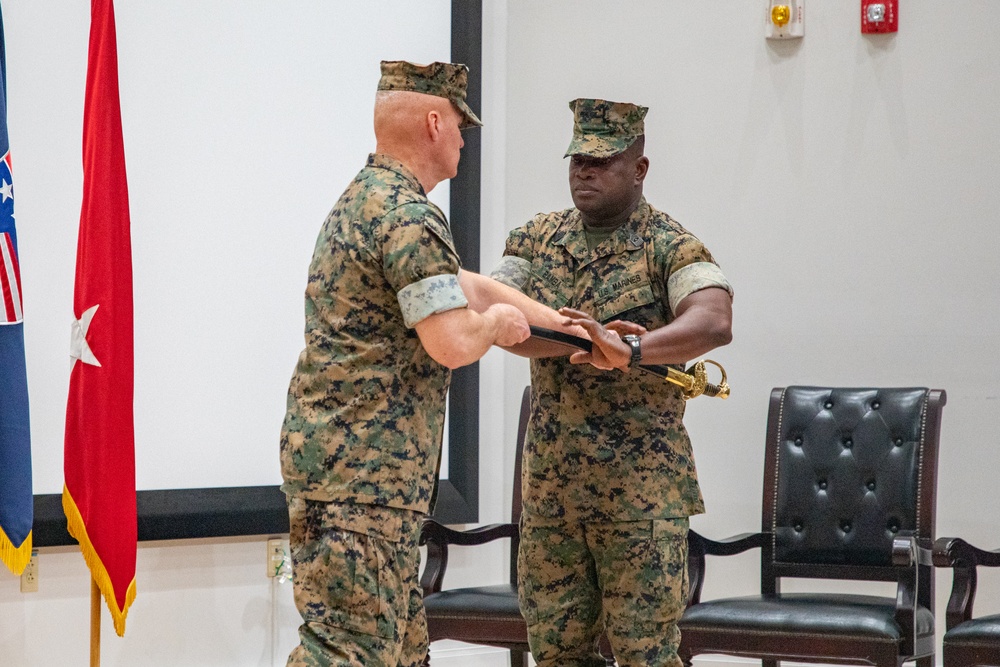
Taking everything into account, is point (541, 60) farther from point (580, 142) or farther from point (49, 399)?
point (49, 399)

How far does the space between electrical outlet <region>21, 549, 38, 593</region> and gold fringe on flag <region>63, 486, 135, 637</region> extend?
0.35 metres

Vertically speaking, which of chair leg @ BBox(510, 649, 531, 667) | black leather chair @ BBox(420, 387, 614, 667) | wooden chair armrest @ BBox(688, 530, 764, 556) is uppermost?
wooden chair armrest @ BBox(688, 530, 764, 556)

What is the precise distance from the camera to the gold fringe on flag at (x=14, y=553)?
3.02m

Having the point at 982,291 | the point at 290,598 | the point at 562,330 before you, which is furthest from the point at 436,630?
the point at 982,291

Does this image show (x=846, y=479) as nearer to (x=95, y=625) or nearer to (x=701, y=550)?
(x=701, y=550)

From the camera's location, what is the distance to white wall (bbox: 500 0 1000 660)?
3625 millimetres

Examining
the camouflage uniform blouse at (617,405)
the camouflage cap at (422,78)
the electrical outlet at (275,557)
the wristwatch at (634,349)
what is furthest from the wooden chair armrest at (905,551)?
the electrical outlet at (275,557)

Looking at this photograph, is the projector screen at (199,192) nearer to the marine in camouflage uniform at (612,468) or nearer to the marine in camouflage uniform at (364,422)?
the marine in camouflage uniform at (612,468)

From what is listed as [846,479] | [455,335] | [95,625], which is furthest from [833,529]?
[95,625]

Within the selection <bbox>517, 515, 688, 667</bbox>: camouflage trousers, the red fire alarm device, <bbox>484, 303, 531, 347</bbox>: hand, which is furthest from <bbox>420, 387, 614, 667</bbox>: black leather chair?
the red fire alarm device

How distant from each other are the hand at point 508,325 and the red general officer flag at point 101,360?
4.37 feet

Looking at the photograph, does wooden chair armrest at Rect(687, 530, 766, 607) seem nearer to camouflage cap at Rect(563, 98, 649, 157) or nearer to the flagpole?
camouflage cap at Rect(563, 98, 649, 157)

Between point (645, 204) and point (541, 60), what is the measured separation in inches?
65.1

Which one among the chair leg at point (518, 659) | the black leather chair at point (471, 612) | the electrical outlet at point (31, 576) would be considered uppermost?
the electrical outlet at point (31, 576)
